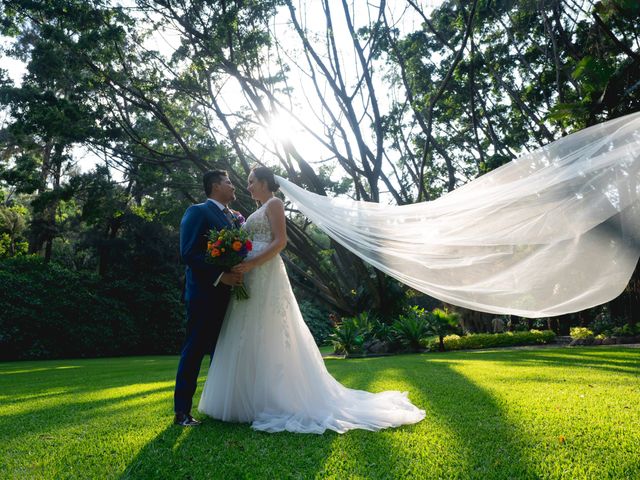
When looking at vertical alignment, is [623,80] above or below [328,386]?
above

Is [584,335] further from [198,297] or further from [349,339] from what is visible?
[198,297]

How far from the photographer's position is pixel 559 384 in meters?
5.40

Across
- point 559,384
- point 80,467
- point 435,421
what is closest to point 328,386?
point 435,421

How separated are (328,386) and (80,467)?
208 cm

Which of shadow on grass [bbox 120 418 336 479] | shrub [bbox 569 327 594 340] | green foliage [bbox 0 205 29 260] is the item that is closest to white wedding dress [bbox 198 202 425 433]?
shadow on grass [bbox 120 418 336 479]

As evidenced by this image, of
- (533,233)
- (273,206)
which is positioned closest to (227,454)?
(273,206)

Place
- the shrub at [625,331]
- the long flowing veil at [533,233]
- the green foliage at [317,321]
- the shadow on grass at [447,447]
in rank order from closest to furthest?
the shadow on grass at [447,447], the long flowing veil at [533,233], the shrub at [625,331], the green foliage at [317,321]

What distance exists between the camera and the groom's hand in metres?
4.04

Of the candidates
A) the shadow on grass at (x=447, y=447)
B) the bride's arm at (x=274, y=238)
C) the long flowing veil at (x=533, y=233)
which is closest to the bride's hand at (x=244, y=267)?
the bride's arm at (x=274, y=238)

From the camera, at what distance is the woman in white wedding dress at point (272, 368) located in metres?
3.88

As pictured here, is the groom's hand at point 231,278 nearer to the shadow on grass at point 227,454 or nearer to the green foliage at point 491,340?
the shadow on grass at point 227,454

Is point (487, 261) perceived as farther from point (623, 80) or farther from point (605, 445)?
point (623, 80)

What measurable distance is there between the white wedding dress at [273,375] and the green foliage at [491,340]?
11242 mm

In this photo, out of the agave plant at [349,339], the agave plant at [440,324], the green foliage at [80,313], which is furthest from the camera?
the green foliage at [80,313]
